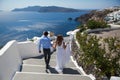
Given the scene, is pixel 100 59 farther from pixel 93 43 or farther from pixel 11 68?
pixel 11 68

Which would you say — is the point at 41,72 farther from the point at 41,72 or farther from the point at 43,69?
the point at 43,69

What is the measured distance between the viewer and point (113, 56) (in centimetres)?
745

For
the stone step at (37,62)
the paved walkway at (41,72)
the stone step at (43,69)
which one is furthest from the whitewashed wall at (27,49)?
the stone step at (43,69)

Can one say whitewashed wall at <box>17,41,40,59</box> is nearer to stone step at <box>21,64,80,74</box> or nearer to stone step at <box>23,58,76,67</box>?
stone step at <box>23,58,76,67</box>

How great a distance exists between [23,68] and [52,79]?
2.37 meters

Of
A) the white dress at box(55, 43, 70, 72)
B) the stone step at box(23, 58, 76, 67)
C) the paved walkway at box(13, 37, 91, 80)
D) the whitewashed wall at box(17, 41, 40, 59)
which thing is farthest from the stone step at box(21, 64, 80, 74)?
the whitewashed wall at box(17, 41, 40, 59)

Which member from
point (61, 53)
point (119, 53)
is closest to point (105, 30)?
point (61, 53)

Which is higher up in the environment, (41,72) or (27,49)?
(27,49)

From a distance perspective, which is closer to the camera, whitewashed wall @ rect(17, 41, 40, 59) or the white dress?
the white dress

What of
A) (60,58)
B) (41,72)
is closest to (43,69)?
(41,72)

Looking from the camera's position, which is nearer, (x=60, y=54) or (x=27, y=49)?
(x=60, y=54)

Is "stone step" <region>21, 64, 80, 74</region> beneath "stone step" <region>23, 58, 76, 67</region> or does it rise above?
above

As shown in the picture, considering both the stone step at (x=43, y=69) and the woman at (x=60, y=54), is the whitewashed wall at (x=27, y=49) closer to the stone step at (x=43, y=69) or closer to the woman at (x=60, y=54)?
the stone step at (x=43, y=69)

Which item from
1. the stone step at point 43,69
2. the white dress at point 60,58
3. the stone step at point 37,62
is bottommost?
the stone step at point 37,62
